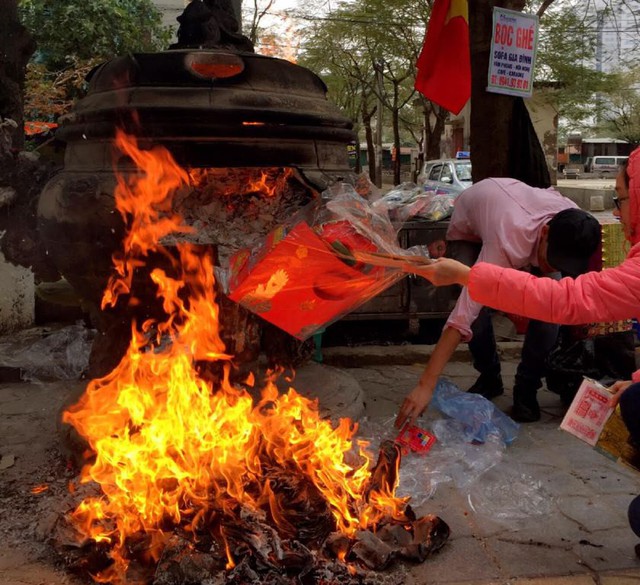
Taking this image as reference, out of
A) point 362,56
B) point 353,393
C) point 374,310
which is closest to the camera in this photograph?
point 353,393

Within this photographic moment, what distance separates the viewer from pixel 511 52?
18.3 feet

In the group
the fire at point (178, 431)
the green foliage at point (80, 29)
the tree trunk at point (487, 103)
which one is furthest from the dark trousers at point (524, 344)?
the green foliage at point (80, 29)

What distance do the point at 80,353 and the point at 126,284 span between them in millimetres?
2041

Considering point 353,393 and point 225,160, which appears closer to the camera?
point 225,160

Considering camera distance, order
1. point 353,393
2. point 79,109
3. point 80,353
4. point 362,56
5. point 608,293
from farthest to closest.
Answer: point 362,56 → point 80,353 → point 353,393 → point 79,109 → point 608,293

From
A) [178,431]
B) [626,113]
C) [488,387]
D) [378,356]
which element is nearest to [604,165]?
[626,113]

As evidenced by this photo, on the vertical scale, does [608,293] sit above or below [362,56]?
below

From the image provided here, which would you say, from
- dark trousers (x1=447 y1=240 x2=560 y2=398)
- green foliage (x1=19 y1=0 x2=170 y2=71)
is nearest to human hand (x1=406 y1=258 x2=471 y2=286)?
dark trousers (x1=447 y1=240 x2=560 y2=398)

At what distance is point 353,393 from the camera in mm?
3840

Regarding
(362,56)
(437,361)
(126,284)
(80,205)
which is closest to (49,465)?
(126,284)

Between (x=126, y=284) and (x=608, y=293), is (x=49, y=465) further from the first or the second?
(x=608, y=293)

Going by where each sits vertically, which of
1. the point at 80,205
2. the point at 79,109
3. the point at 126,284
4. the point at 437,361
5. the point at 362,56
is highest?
the point at 362,56

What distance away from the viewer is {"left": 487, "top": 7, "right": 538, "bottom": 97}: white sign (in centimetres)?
550

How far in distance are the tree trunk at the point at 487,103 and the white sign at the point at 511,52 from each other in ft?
0.32
